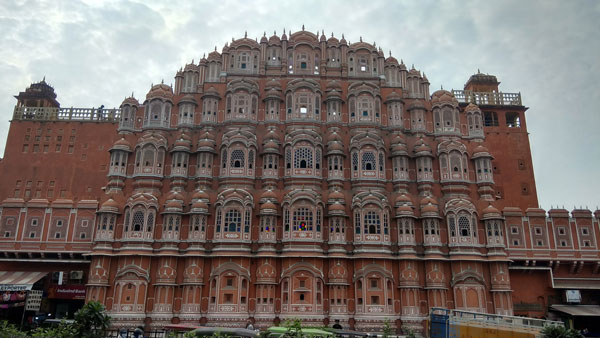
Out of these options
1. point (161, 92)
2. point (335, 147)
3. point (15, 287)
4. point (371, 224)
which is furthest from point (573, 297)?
point (15, 287)

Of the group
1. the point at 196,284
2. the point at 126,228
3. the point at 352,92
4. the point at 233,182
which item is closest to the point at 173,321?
the point at 196,284

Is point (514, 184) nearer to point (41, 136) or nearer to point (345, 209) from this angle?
point (345, 209)

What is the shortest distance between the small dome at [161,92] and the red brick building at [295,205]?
0.14 meters

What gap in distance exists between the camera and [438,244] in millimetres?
33719

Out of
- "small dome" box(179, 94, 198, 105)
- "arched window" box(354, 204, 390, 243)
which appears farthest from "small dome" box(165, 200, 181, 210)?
"arched window" box(354, 204, 390, 243)

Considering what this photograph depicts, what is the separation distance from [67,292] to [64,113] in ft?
58.0

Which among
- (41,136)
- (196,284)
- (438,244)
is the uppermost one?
(41,136)

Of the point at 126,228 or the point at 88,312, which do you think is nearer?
the point at 88,312

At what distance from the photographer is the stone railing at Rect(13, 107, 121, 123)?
4325cm

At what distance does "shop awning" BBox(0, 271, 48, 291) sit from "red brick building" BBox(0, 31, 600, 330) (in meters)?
0.79

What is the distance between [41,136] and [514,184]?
42628mm

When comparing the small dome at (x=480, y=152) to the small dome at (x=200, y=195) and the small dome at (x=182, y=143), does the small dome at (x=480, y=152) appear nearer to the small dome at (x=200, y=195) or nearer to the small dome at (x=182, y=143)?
the small dome at (x=200, y=195)

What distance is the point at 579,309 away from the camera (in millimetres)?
34031

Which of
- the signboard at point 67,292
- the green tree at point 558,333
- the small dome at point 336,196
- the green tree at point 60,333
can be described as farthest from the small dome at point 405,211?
the signboard at point 67,292
